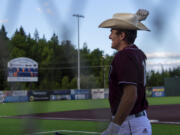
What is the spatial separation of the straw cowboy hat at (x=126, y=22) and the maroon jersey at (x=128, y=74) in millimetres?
153

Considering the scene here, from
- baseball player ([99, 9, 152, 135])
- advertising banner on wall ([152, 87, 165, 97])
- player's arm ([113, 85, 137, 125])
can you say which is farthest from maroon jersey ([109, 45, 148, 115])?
advertising banner on wall ([152, 87, 165, 97])

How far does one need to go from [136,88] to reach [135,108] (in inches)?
9.4

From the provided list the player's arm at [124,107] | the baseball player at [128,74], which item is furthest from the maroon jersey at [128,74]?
the player's arm at [124,107]

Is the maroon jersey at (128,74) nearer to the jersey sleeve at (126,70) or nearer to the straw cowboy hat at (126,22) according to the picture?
the jersey sleeve at (126,70)

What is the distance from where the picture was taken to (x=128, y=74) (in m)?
2.74

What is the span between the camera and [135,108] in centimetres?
291

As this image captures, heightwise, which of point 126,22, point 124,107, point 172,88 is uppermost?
point 126,22

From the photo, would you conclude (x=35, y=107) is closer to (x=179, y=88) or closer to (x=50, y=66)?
(x=50, y=66)

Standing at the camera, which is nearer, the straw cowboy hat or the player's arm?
the player's arm

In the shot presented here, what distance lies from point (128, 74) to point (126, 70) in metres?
0.03

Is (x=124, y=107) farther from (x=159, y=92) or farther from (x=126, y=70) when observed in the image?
(x=159, y=92)

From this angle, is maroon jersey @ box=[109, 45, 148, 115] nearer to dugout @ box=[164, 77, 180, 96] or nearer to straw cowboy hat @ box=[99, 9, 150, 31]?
straw cowboy hat @ box=[99, 9, 150, 31]

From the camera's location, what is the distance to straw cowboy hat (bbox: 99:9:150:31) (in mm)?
2867

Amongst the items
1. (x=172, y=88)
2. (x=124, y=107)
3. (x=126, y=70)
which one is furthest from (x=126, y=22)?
(x=172, y=88)
